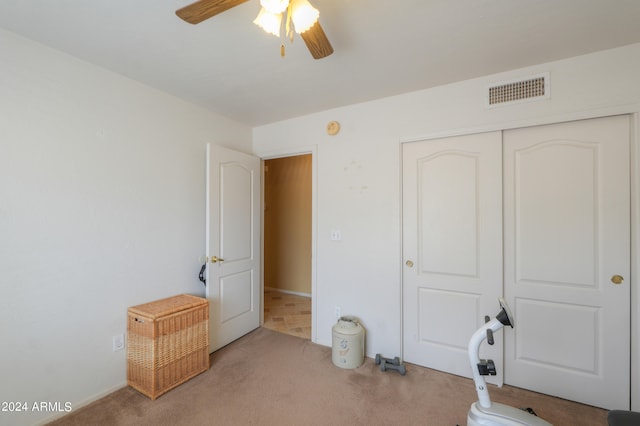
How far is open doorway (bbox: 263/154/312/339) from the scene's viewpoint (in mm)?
4527

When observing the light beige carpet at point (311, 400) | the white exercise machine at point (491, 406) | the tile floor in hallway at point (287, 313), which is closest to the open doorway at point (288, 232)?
the tile floor in hallway at point (287, 313)

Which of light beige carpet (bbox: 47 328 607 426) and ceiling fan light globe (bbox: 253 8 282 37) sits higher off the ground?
ceiling fan light globe (bbox: 253 8 282 37)

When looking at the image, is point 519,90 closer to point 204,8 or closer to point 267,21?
point 267,21

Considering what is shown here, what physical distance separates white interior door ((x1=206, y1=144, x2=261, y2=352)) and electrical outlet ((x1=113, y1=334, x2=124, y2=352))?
2.33 feet

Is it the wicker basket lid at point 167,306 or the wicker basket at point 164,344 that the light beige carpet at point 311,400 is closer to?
the wicker basket at point 164,344

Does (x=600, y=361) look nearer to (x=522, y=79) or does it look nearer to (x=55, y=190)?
(x=522, y=79)

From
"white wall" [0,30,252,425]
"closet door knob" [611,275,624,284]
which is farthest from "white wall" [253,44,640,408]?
"white wall" [0,30,252,425]

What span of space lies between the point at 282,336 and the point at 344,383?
105cm

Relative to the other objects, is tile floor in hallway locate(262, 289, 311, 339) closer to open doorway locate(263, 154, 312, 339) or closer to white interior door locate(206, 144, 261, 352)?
open doorway locate(263, 154, 312, 339)

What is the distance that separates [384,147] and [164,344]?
7.99 ft

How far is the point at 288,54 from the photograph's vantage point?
5.99 feet

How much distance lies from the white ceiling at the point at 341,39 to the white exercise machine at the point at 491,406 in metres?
1.60

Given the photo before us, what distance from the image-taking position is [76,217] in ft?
6.08

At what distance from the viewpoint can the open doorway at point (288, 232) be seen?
14.9 ft
